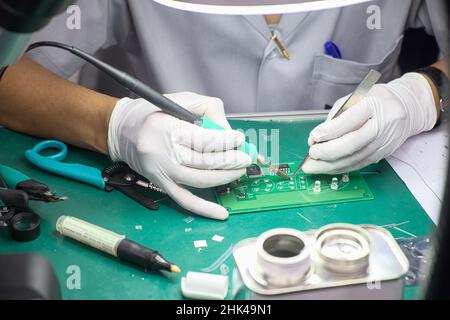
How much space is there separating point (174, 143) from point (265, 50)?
19.7 inches

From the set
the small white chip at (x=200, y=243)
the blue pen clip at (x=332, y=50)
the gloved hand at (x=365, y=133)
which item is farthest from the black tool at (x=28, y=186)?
the blue pen clip at (x=332, y=50)

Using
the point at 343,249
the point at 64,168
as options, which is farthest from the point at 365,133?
the point at 64,168

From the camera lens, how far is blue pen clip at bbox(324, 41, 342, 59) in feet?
5.40

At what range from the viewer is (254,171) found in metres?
1.28

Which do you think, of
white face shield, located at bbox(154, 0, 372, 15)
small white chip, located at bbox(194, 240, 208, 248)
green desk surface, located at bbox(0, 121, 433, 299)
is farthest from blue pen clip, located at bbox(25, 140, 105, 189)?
white face shield, located at bbox(154, 0, 372, 15)

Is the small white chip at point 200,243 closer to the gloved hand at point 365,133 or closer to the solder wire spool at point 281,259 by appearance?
the solder wire spool at point 281,259

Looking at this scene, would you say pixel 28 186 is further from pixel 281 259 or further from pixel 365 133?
pixel 365 133

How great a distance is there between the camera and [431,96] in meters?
1.44

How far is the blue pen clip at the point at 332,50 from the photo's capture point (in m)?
1.64

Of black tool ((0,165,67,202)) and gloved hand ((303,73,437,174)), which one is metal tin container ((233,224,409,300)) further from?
black tool ((0,165,67,202))

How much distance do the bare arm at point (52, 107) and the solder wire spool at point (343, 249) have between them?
0.55 m

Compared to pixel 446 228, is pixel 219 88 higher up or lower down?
lower down

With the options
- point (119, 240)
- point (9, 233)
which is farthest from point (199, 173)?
point (9, 233)

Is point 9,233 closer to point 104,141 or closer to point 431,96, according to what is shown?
point 104,141
